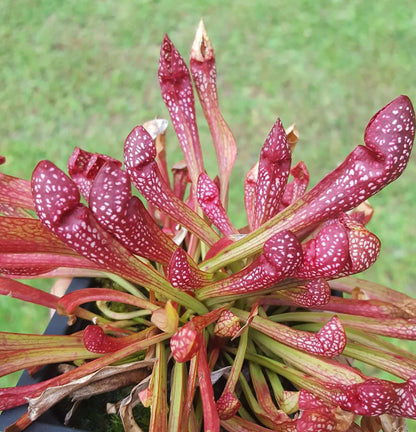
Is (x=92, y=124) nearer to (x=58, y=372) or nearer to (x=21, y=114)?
(x=21, y=114)

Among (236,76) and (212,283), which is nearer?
(212,283)

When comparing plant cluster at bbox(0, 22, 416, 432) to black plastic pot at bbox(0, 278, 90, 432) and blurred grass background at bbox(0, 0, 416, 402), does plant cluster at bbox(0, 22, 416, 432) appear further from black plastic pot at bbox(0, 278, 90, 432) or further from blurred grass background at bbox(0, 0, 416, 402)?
blurred grass background at bbox(0, 0, 416, 402)

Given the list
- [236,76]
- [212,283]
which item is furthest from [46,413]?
[236,76]

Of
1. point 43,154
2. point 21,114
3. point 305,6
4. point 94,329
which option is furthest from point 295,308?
point 305,6

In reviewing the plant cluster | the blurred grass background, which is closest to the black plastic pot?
the plant cluster

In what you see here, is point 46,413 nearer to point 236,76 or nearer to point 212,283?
point 212,283

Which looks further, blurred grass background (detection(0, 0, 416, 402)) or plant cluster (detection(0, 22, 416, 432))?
blurred grass background (detection(0, 0, 416, 402))
